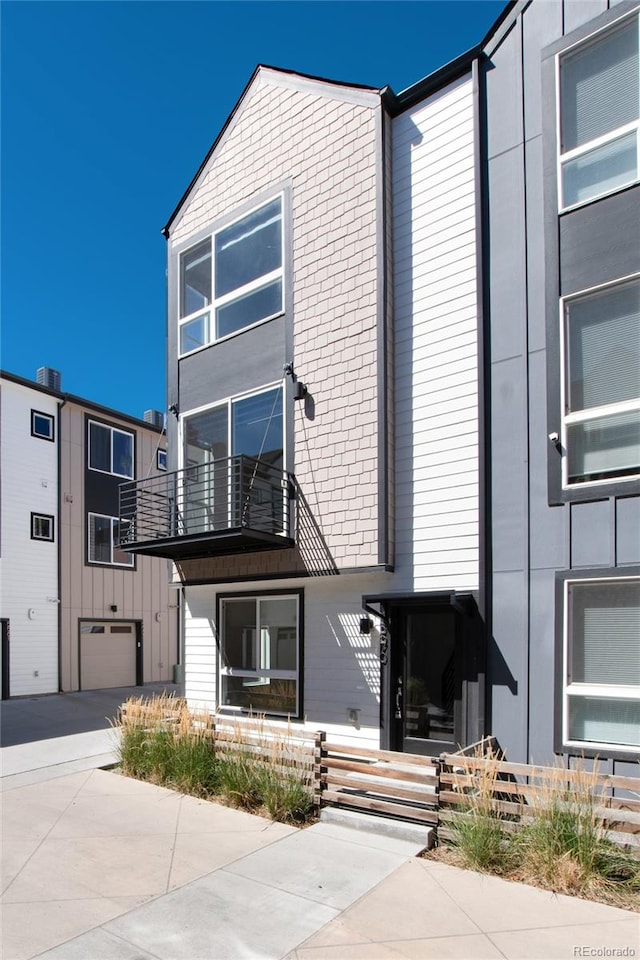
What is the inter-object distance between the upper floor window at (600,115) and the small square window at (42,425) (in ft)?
49.7

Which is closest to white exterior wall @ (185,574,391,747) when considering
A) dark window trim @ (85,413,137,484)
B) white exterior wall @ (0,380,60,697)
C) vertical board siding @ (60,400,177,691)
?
white exterior wall @ (0,380,60,697)

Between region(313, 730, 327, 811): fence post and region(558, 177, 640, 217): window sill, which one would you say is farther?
region(558, 177, 640, 217): window sill

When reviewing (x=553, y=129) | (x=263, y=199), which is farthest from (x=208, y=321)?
(x=553, y=129)

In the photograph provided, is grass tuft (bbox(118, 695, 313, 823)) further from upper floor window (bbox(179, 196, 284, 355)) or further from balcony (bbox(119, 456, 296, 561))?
upper floor window (bbox(179, 196, 284, 355))

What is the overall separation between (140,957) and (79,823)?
2916 mm

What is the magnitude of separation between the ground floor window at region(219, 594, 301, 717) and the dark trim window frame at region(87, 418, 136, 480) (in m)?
11.1

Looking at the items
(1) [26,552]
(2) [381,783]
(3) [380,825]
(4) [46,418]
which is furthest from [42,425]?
(3) [380,825]

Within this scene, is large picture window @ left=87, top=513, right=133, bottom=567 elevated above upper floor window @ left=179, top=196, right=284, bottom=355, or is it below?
below

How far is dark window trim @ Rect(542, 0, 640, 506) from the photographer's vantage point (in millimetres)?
6684

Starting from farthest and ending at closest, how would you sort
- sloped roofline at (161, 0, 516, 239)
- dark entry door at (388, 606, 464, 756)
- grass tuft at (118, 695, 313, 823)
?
1. sloped roofline at (161, 0, 516, 239)
2. dark entry door at (388, 606, 464, 756)
3. grass tuft at (118, 695, 313, 823)

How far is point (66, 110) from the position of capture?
10.9 meters

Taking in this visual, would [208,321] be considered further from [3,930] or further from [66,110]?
[3,930]

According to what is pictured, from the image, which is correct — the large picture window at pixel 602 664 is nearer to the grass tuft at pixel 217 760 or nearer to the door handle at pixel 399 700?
the door handle at pixel 399 700

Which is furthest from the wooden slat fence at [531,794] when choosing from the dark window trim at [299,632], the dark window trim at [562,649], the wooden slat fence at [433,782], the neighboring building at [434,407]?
the dark window trim at [299,632]
